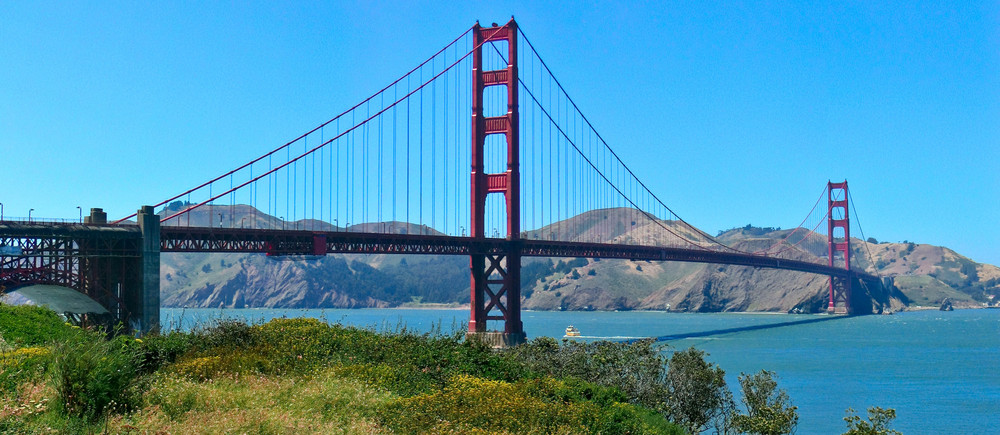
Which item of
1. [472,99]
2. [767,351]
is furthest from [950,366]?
[472,99]

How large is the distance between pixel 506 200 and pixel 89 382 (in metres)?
66.4

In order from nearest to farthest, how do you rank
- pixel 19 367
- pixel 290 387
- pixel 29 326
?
pixel 19 367, pixel 290 387, pixel 29 326

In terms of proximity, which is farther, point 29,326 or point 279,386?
point 29,326

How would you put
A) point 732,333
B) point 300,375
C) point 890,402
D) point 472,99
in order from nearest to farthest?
1. point 300,375
2. point 890,402
3. point 472,99
4. point 732,333

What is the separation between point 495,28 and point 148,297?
1984 inches

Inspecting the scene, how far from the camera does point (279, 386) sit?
62.6ft

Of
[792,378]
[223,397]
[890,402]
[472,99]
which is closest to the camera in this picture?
[223,397]

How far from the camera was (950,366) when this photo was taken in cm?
8506

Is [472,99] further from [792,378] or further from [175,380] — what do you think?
[175,380]

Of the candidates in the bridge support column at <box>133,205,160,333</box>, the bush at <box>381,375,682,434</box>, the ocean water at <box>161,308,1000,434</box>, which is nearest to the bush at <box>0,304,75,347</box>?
the ocean water at <box>161,308,1000,434</box>

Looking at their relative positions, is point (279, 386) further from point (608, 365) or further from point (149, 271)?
point (149, 271)

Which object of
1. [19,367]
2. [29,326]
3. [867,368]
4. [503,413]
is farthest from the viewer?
[867,368]

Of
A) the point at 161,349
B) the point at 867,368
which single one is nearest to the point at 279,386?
the point at 161,349

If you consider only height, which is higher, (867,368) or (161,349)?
(161,349)
